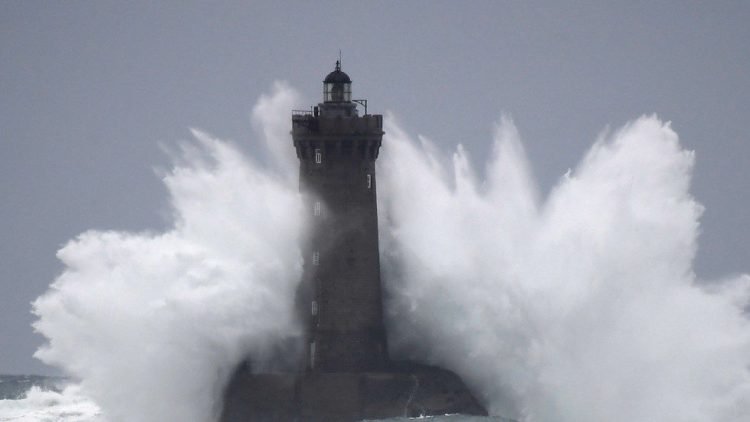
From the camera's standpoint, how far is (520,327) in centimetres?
4909

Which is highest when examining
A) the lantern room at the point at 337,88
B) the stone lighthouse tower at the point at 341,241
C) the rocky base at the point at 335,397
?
the lantern room at the point at 337,88

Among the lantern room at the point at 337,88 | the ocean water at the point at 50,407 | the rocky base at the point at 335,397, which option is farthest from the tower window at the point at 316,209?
the ocean water at the point at 50,407

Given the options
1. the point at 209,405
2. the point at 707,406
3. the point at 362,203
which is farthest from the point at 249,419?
the point at 707,406

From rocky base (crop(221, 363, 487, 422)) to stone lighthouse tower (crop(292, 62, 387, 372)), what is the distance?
75cm

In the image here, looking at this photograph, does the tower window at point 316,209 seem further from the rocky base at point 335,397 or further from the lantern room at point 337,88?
the rocky base at point 335,397

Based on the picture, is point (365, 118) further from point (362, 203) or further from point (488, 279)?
point (488, 279)

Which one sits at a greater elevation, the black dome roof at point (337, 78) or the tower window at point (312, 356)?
the black dome roof at point (337, 78)

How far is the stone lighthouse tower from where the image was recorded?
47.7 meters

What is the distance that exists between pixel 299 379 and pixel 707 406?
10.7 metres

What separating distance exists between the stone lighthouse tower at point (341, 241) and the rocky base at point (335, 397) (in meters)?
0.75

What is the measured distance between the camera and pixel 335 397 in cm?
4697

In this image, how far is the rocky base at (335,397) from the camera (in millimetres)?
46906

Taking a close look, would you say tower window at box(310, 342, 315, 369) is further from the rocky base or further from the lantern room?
the lantern room

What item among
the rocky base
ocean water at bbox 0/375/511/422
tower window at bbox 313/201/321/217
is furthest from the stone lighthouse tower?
ocean water at bbox 0/375/511/422
